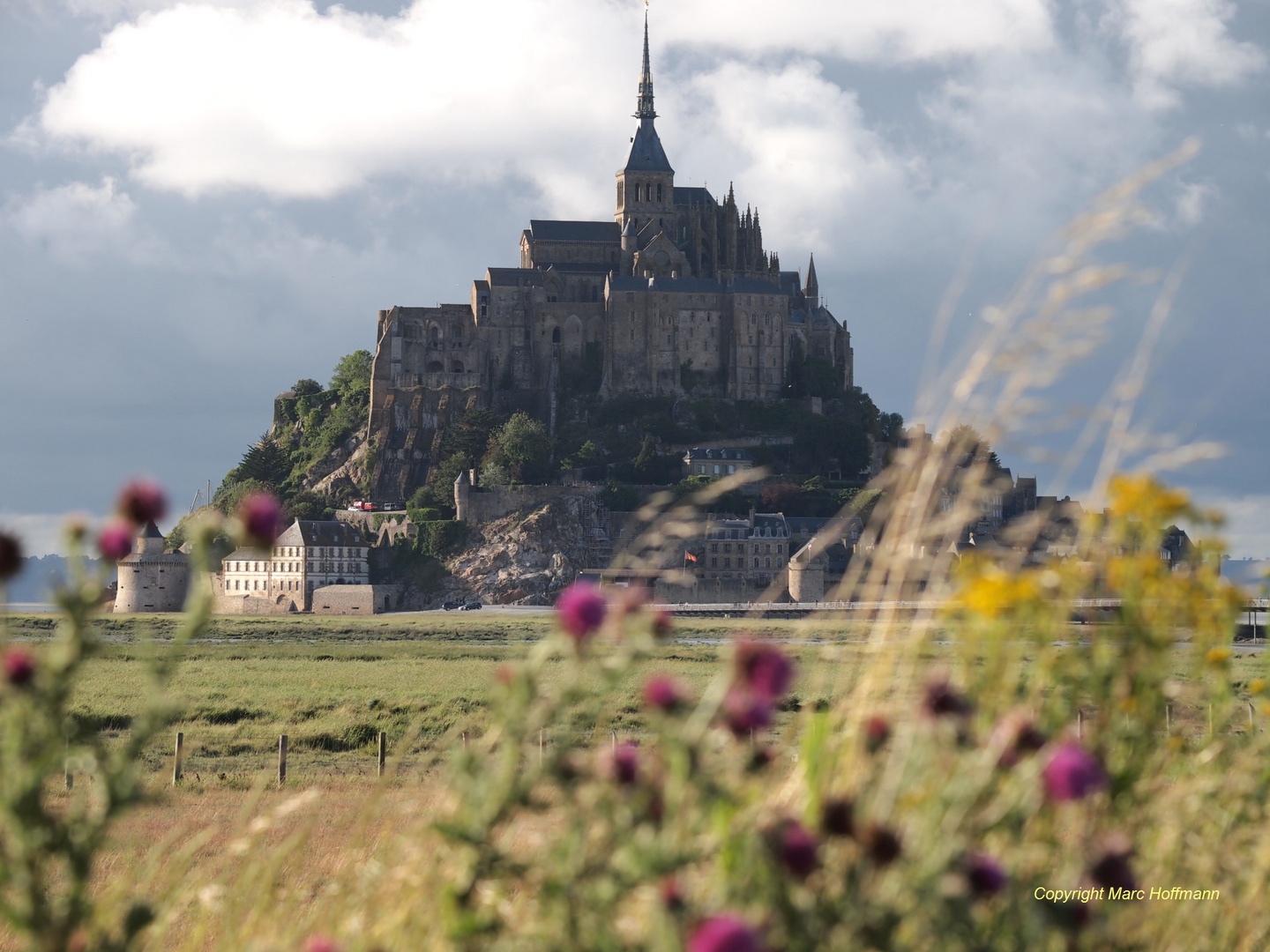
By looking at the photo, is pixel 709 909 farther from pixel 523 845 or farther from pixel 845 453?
pixel 845 453

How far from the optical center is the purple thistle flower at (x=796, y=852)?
2.34 m

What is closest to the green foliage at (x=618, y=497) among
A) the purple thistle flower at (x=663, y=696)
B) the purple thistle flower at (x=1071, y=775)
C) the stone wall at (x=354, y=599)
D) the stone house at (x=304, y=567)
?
the stone wall at (x=354, y=599)

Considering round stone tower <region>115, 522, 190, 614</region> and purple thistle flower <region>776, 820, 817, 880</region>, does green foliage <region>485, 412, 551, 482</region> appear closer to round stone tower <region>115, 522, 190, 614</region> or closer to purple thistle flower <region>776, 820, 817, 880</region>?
round stone tower <region>115, 522, 190, 614</region>

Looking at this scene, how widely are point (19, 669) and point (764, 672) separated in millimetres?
1265

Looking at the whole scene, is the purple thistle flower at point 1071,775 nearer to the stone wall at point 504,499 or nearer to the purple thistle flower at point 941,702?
the purple thistle flower at point 941,702

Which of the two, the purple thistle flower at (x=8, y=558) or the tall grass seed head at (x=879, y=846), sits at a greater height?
the purple thistle flower at (x=8, y=558)

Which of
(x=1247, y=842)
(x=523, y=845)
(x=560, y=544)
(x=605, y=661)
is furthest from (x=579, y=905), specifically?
(x=560, y=544)

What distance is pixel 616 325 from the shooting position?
95688 mm

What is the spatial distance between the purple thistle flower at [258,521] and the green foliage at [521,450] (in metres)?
91.3

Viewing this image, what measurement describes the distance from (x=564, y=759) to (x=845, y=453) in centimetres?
9298

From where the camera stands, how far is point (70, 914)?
261 centimetres

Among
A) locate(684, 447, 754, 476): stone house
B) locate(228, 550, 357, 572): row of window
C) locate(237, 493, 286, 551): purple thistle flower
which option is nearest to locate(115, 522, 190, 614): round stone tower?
locate(228, 550, 357, 572): row of window

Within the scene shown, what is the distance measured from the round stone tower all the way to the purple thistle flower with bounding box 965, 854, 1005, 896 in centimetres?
9695

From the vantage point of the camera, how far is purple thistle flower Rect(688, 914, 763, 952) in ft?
6.51
